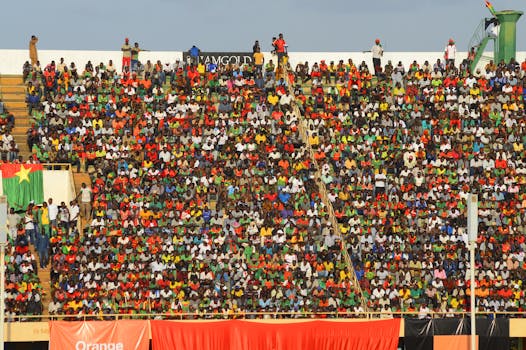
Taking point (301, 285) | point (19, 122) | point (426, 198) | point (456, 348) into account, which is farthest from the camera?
point (19, 122)

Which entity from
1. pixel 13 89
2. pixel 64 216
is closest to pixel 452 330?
pixel 64 216

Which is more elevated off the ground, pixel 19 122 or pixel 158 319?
pixel 19 122

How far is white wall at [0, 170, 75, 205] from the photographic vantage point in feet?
149

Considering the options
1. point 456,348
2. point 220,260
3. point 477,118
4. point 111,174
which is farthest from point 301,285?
point 477,118

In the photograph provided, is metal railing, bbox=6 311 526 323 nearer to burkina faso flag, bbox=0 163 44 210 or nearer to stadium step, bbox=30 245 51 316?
stadium step, bbox=30 245 51 316

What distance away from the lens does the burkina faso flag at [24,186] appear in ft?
149

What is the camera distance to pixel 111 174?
45.8 metres

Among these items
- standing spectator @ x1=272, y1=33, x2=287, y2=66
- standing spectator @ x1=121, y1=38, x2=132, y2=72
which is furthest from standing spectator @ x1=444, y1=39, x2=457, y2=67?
standing spectator @ x1=121, y1=38, x2=132, y2=72

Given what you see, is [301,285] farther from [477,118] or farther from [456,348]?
[477,118]

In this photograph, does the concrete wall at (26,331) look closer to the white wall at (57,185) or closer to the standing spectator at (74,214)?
the standing spectator at (74,214)

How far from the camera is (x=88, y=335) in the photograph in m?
37.4

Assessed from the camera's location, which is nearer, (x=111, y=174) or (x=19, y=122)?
(x=111, y=174)

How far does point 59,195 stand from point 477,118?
15032mm

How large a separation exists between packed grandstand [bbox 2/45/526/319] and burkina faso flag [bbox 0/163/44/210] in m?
1.08
